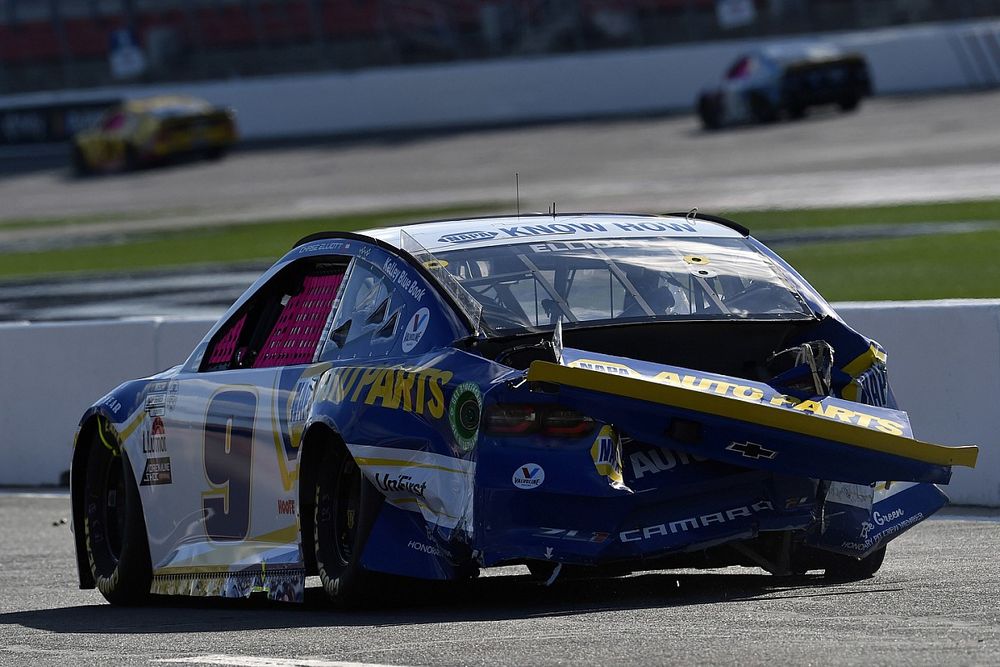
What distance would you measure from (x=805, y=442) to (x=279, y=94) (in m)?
42.7

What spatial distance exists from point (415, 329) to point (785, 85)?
104 feet

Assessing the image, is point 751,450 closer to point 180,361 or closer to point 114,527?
point 114,527

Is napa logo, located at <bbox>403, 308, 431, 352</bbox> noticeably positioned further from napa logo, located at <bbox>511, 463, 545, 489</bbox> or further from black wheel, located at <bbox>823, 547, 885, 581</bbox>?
black wheel, located at <bbox>823, 547, 885, 581</bbox>

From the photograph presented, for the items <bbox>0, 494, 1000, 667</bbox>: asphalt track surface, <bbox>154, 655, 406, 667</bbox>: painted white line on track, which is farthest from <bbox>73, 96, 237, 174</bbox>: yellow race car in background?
<bbox>154, 655, 406, 667</bbox>: painted white line on track

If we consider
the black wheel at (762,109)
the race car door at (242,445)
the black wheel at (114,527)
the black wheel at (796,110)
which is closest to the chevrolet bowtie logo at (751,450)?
the race car door at (242,445)

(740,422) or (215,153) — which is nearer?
(740,422)

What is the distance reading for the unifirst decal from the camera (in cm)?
622

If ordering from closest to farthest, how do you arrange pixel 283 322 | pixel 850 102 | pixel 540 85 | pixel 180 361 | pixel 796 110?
pixel 283 322 → pixel 180 361 → pixel 850 102 → pixel 796 110 → pixel 540 85

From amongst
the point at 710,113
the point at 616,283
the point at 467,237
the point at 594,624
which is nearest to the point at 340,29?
the point at 710,113

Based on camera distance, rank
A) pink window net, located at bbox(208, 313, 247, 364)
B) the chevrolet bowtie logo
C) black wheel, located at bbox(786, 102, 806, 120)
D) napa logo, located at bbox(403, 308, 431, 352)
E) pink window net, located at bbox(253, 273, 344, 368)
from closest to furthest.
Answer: the chevrolet bowtie logo
napa logo, located at bbox(403, 308, 431, 352)
pink window net, located at bbox(253, 273, 344, 368)
pink window net, located at bbox(208, 313, 247, 364)
black wheel, located at bbox(786, 102, 806, 120)

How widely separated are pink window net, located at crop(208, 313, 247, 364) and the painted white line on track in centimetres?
212

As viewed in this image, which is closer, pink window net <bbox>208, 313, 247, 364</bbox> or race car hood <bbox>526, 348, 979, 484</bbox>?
race car hood <bbox>526, 348, 979, 484</bbox>

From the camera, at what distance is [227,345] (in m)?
7.76

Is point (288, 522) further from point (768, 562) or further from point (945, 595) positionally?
point (945, 595)
